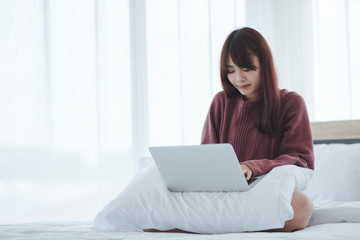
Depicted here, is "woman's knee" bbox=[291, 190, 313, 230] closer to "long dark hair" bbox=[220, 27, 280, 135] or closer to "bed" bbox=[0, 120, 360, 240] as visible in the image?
"bed" bbox=[0, 120, 360, 240]

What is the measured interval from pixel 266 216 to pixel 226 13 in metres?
2.18

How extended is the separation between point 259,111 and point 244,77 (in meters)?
0.14

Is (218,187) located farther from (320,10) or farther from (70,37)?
(320,10)

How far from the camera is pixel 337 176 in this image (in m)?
2.00

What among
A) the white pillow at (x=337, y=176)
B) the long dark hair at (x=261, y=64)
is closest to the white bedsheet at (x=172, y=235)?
the long dark hair at (x=261, y=64)

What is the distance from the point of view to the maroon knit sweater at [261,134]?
1571 millimetres

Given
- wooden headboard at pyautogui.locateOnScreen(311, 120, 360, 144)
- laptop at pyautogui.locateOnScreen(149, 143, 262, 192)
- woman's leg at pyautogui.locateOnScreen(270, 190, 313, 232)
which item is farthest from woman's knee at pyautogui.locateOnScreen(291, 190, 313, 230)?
wooden headboard at pyautogui.locateOnScreen(311, 120, 360, 144)

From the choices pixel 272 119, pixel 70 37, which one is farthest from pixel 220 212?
pixel 70 37

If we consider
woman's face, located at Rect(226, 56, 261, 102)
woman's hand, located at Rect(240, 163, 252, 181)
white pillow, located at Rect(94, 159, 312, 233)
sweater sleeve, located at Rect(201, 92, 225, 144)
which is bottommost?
white pillow, located at Rect(94, 159, 312, 233)

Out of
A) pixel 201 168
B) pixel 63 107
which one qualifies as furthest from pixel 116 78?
pixel 201 168

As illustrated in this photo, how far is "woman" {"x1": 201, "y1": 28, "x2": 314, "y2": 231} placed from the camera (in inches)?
63.9

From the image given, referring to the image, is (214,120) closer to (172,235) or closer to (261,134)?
(261,134)

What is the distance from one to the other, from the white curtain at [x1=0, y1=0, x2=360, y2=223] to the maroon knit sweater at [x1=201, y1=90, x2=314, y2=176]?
738 mm

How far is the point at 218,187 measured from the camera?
135cm
